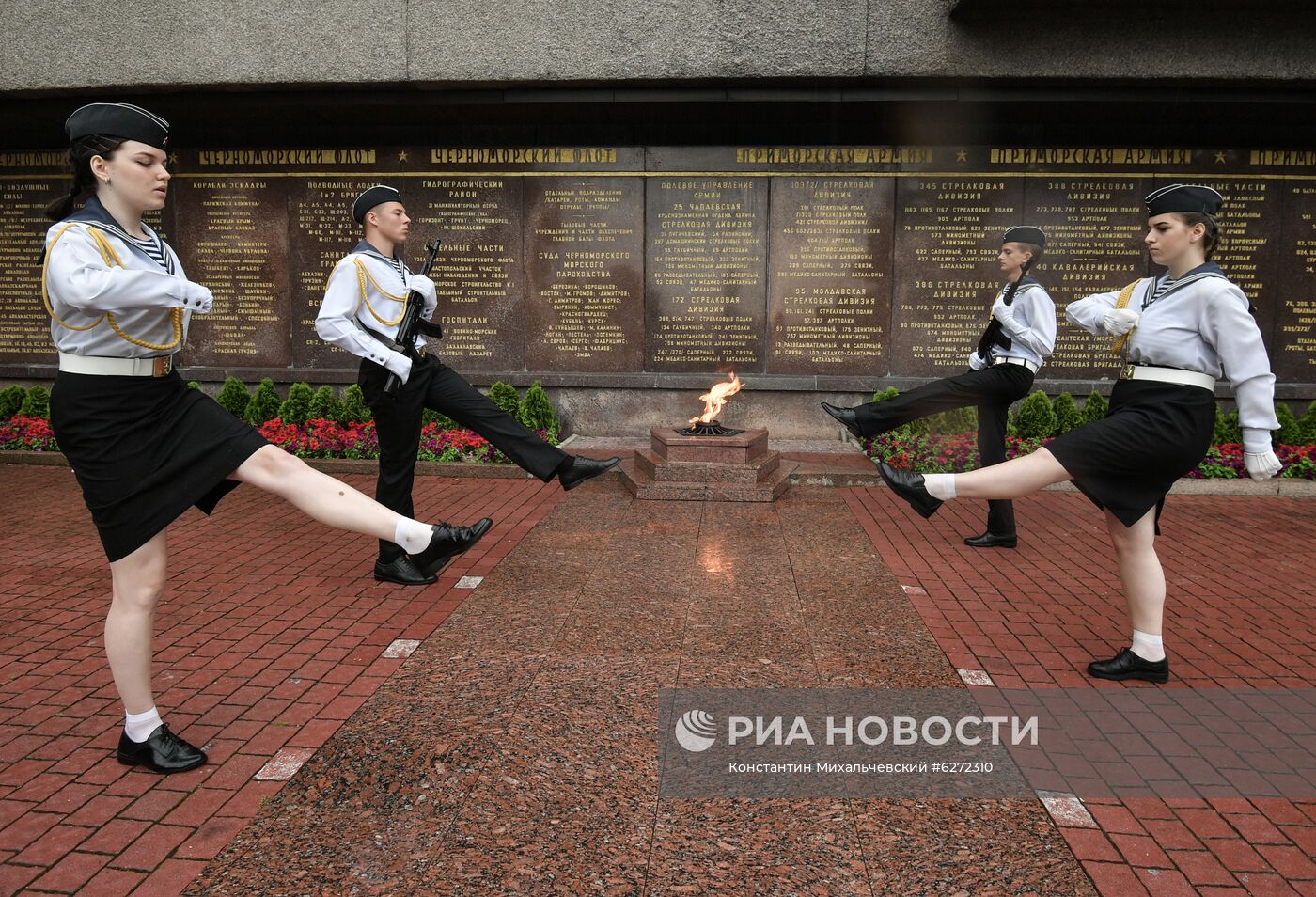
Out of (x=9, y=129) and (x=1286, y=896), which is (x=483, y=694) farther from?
(x=9, y=129)

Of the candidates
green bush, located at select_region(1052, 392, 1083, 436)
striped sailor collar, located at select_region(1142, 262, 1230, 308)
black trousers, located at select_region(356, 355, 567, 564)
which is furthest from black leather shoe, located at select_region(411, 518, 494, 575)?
green bush, located at select_region(1052, 392, 1083, 436)

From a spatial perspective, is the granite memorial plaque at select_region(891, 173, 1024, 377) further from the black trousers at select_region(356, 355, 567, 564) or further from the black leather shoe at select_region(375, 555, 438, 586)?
the black leather shoe at select_region(375, 555, 438, 586)

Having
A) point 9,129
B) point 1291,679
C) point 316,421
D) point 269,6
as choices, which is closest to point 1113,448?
point 1291,679

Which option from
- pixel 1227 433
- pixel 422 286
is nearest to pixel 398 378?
pixel 422 286

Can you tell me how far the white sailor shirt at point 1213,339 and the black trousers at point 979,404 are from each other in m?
2.05

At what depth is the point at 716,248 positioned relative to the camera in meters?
10.3

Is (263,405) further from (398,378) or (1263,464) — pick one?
(1263,464)

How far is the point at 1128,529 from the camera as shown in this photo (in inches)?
158

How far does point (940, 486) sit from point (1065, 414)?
19.9 feet

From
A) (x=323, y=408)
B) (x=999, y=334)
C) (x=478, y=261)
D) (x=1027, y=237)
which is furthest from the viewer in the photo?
(x=478, y=261)

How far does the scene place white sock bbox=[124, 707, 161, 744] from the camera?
324 cm

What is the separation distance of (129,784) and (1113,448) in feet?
13.7

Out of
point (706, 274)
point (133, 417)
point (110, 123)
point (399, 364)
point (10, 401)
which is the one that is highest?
point (110, 123)

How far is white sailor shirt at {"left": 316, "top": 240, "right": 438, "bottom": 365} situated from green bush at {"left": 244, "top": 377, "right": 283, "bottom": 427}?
5.34 m
